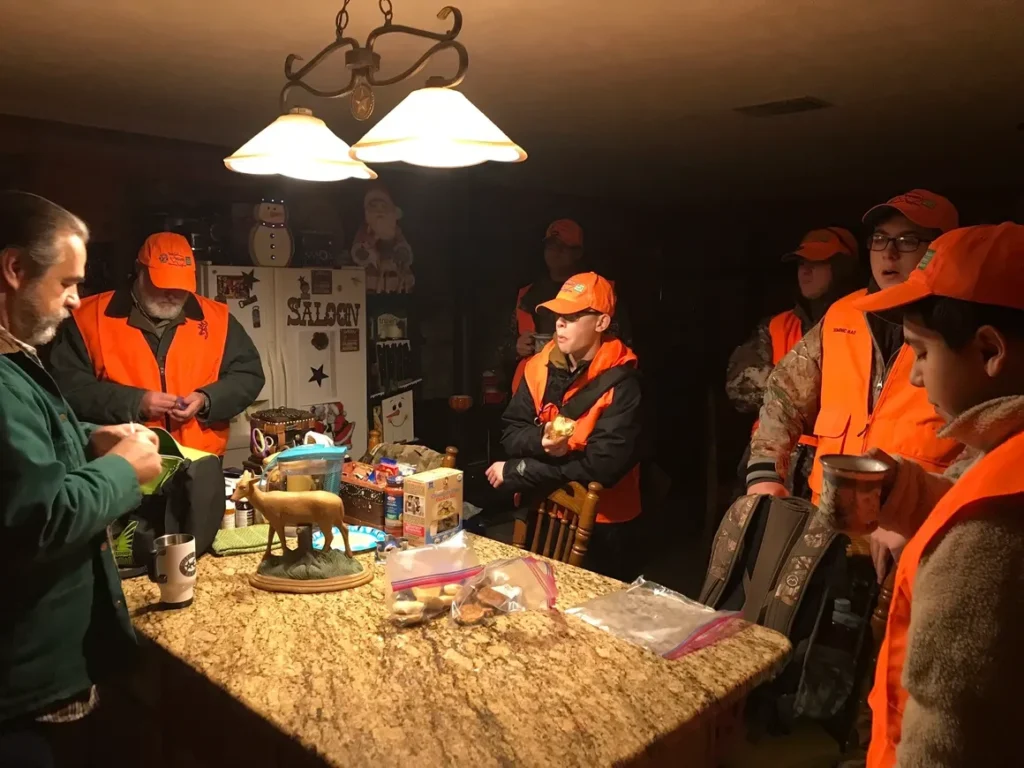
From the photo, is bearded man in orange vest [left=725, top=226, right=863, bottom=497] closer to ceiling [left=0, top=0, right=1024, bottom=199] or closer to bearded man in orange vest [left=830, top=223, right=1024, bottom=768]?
ceiling [left=0, top=0, right=1024, bottom=199]

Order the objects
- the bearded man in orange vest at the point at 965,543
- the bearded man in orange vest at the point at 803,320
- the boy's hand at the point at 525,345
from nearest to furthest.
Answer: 1. the bearded man in orange vest at the point at 965,543
2. the bearded man in orange vest at the point at 803,320
3. the boy's hand at the point at 525,345

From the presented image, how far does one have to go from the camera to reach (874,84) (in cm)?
257

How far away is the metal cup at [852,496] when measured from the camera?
1.10 meters

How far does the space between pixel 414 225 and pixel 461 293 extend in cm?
53

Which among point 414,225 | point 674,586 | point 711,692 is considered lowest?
point 674,586

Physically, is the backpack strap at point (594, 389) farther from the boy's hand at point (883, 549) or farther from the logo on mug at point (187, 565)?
the logo on mug at point (187, 565)

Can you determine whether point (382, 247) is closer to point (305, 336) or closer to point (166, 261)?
point (305, 336)

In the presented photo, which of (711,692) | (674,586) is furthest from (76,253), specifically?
(674,586)

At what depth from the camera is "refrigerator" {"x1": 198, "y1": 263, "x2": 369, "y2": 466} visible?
365 centimetres

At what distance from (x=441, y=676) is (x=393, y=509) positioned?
68cm

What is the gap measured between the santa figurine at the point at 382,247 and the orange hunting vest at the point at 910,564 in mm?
3680

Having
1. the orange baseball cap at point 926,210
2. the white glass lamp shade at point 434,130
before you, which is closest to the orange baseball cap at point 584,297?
the orange baseball cap at point 926,210

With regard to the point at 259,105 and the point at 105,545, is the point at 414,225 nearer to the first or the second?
the point at 259,105

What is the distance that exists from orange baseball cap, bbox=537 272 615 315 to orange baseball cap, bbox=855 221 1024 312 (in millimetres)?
1619
